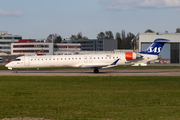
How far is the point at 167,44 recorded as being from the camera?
228 ft

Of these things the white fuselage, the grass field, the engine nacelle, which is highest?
the engine nacelle

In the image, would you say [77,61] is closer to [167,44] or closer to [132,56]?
[132,56]

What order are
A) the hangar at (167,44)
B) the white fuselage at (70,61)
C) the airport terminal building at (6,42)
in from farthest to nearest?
the airport terminal building at (6,42) → the hangar at (167,44) → the white fuselage at (70,61)

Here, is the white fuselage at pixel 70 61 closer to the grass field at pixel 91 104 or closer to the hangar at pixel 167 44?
Result: the grass field at pixel 91 104

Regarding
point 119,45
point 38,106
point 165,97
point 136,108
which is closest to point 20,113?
point 38,106

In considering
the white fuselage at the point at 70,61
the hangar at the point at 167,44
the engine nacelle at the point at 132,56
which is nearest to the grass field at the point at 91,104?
the white fuselage at the point at 70,61

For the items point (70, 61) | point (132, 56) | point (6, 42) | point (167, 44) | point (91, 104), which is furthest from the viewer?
point (6, 42)

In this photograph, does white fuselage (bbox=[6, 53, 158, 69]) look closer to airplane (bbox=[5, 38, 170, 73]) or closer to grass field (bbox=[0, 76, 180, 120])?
airplane (bbox=[5, 38, 170, 73])

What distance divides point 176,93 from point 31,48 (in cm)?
10777

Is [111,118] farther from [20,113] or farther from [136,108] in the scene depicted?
[20,113]

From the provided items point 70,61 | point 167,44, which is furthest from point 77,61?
point 167,44

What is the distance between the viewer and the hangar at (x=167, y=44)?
67.2m

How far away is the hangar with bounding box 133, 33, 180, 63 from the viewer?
221 ft


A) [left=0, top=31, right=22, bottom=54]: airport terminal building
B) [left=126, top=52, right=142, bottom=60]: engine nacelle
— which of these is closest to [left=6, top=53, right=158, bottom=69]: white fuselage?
[left=126, top=52, right=142, bottom=60]: engine nacelle
